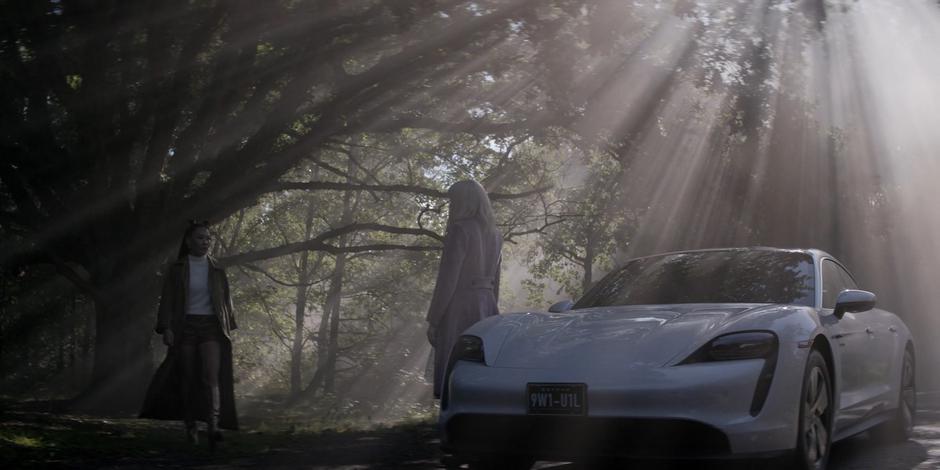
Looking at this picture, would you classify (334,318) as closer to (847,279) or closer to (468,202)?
(468,202)

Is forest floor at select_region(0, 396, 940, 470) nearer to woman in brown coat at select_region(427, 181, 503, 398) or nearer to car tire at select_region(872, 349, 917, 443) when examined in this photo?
car tire at select_region(872, 349, 917, 443)

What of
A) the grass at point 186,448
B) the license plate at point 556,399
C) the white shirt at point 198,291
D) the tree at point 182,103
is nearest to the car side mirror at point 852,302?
the license plate at point 556,399

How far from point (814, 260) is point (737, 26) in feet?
26.4

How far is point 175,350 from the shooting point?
343 inches

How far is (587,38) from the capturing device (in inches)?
534

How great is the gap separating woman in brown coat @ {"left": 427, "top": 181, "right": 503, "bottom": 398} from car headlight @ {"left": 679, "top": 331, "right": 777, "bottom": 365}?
9.30 ft

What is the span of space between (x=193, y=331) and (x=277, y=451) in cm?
120

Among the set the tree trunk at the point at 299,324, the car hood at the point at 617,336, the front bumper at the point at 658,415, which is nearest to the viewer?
the front bumper at the point at 658,415

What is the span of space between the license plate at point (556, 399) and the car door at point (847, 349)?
1.92m

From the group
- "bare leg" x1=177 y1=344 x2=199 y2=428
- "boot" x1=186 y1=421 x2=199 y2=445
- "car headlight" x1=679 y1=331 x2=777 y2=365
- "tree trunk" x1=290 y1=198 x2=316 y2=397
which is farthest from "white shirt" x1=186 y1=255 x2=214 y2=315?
"tree trunk" x1=290 y1=198 x2=316 y2=397

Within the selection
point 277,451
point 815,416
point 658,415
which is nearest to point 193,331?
point 277,451

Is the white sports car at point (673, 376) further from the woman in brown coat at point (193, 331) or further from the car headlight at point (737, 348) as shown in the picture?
the woman in brown coat at point (193, 331)

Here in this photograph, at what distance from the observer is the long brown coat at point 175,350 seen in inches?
338

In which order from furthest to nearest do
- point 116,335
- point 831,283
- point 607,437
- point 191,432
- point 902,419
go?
point 116,335
point 191,432
point 902,419
point 831,283
point 607,437
